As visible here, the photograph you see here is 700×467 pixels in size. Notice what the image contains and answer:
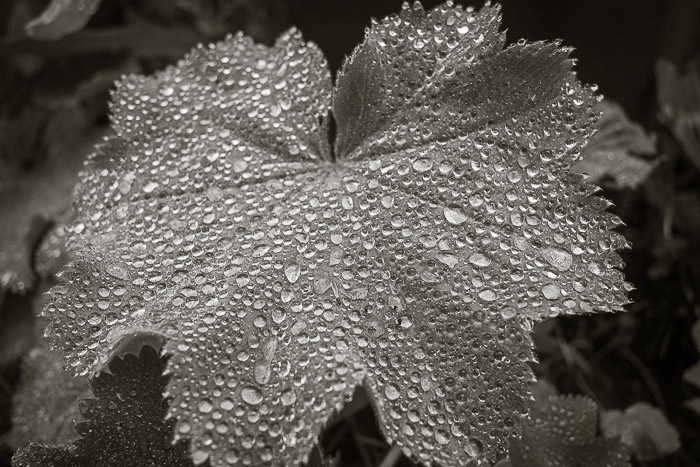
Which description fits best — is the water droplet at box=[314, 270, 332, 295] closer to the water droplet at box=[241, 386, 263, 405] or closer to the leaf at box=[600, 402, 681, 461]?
the water droplet at box=[241, 386, 263, 405]

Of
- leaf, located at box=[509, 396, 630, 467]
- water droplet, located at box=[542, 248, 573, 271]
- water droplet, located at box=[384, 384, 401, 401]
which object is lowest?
leaf, located at box=[509, 396, 630, 467]

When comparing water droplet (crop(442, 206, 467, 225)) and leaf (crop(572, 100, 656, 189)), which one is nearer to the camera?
water droplet (crop(442, 206, 467, 225))

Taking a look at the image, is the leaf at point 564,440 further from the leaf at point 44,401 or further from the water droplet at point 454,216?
the leaf at point 44,401

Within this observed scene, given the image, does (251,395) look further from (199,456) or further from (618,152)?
(618,152)

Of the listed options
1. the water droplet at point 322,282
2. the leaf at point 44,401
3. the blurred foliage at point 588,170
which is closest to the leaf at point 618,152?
Result: the blurred foliage at point 588,170

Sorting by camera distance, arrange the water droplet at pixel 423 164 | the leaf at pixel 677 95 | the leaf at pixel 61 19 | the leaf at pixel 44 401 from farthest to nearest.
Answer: the leaf at pixel 677 95 < the leaf at pixel 61 19 < the leaf at pixel 44 401 < the water droplet at pixel 423 164

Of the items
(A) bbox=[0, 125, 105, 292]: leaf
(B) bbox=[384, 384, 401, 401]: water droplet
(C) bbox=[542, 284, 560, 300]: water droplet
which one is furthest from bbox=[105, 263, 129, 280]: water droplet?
(A) bbox=[0, 125, 105, 292]: leaf

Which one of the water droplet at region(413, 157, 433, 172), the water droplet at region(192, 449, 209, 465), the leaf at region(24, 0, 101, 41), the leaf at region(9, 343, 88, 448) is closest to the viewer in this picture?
the water droplet at region(192, 449, 209, 465)
